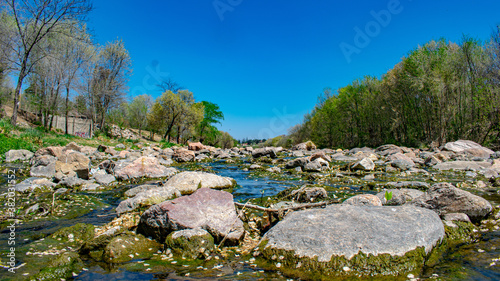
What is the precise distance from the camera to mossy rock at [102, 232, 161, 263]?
2.85 meters

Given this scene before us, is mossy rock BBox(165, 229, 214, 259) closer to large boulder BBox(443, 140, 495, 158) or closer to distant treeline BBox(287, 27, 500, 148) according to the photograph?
large boulder BBox(443, 140, 495, 158)

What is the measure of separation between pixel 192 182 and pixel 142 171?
3544 millimetres

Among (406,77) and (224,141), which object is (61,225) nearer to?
(406,77)

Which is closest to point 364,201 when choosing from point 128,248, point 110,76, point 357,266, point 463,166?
point 357,266

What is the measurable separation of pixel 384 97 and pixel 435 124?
Answer: 21.9ft

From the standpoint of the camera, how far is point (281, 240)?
9.50 feet

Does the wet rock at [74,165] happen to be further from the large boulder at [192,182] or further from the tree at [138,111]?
the tree at [138,111]

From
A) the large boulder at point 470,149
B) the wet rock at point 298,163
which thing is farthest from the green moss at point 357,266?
the large boulder at point 470,149

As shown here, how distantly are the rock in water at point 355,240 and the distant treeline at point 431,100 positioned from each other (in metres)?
22.5

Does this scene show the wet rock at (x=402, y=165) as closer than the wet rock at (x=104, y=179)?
No

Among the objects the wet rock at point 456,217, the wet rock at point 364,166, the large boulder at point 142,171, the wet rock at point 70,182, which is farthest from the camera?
the wet rock at point 364,166

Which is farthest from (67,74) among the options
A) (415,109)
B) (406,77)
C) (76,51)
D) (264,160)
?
(415,109)

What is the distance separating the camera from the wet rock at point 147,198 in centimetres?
435

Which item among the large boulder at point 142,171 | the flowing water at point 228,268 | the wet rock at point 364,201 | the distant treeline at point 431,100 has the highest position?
the distant treeline at point 431,100
